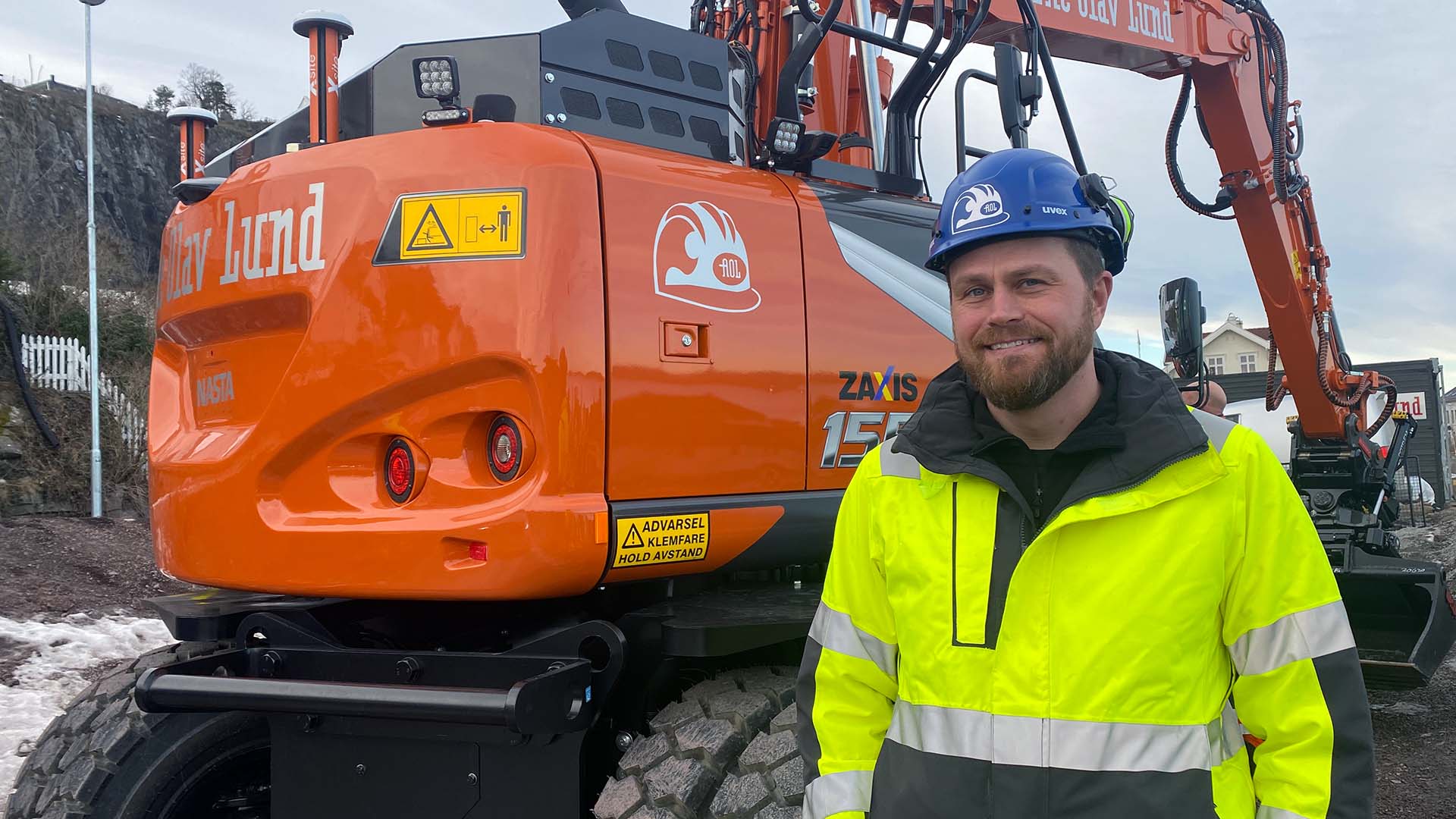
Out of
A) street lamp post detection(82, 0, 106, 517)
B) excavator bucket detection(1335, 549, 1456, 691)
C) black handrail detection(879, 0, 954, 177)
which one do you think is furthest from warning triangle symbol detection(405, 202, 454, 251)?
street lamp post detection(82, 0, 106, 517)

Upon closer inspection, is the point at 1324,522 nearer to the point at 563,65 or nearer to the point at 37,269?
the point at 563,65

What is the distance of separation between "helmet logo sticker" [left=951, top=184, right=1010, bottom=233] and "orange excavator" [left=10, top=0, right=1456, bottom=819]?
94 centimetres

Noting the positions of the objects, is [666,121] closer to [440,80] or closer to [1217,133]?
[440,80]

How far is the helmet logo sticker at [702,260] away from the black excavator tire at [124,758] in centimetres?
185

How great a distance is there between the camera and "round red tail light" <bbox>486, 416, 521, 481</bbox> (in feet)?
8.71

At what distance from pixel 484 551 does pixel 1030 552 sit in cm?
137

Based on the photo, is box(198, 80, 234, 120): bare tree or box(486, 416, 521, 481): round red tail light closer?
box(486, 416, 521, 481): round red tail light

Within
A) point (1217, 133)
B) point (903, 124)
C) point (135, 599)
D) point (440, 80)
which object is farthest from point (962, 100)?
A: point (135, 599)

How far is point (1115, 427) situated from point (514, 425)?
1410 mm

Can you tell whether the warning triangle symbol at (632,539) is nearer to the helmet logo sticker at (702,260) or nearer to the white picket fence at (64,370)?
the helmet logo sticker at (702,260)

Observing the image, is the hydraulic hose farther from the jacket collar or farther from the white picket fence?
the white picket fence

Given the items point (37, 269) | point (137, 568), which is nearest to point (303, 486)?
point (137, 568)

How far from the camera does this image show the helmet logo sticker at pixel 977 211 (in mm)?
1984

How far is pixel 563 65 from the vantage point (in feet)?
9.86
